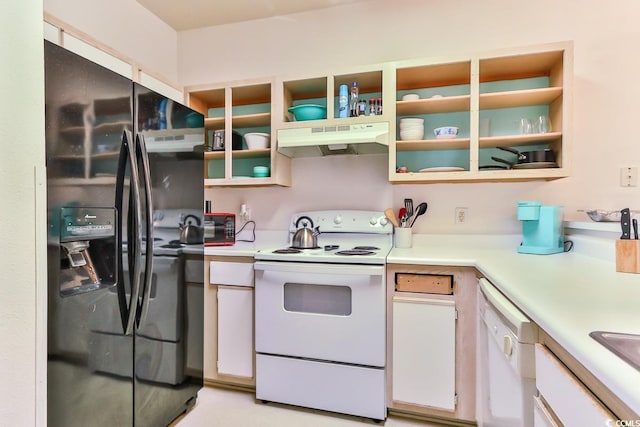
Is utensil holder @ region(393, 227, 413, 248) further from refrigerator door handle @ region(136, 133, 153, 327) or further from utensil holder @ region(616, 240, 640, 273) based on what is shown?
refrigerator door handle @ region(136, 133, 153, 327)

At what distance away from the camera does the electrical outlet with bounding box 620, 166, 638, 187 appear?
195 cm

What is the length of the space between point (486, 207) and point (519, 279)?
111 centimetres

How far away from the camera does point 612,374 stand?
551 mm

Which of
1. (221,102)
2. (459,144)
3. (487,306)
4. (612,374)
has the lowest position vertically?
(487,306)

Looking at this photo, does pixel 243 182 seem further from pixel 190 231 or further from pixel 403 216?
pixel 403 216

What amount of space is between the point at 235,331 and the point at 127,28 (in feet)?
7.27

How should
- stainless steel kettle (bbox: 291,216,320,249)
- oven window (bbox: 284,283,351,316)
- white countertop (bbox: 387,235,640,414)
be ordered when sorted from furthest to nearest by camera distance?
stainless steel kettle (bbox: 291,216,320,249)
oven window (bbox: 284,283,351,316)
white countertop (bbox: 387,235,640,414)

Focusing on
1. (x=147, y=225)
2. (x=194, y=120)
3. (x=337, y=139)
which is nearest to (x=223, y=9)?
(x=194, y=120)

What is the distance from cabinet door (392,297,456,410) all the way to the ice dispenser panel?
132 cm

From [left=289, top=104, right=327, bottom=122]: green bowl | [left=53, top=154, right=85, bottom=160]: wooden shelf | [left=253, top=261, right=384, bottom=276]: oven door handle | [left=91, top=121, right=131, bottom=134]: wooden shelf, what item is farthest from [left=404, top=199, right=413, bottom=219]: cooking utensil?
[left=53, top=154, right=85, bottom=160]: wooden shelf

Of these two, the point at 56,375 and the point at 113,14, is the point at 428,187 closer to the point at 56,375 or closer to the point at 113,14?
the point at 56,375

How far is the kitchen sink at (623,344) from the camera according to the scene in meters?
0.59

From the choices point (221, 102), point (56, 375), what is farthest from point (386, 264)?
point (221, 102)

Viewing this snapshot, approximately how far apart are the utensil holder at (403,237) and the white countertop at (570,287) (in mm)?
126
